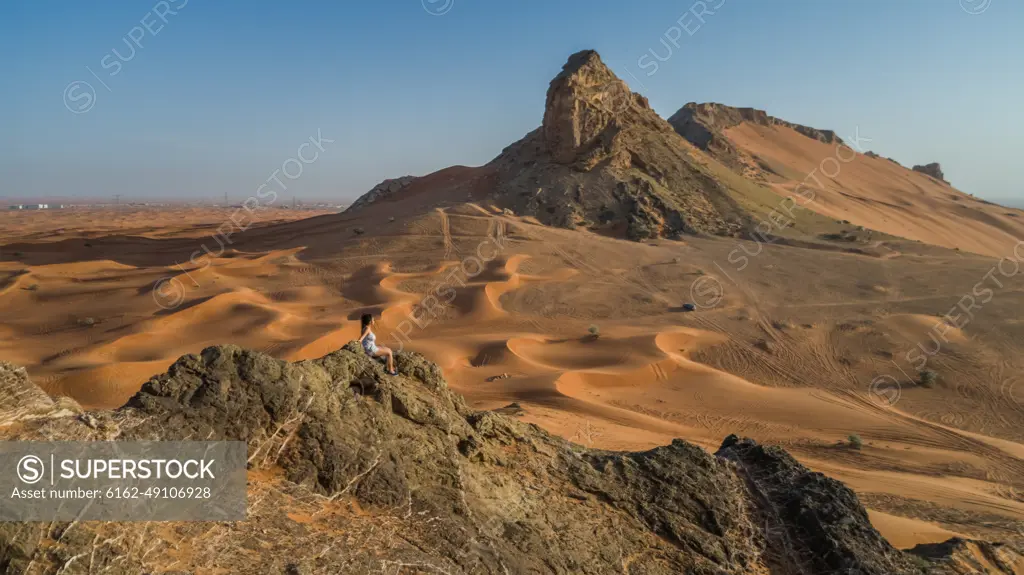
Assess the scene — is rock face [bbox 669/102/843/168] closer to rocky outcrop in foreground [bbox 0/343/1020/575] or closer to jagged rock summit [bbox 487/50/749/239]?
jagged rock summit [bbox 487/50/749/239]

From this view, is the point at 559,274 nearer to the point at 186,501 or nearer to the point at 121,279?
the point at 121,279

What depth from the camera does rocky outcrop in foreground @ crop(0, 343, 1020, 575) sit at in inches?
115

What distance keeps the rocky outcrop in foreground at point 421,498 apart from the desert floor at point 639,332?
86.0 inches

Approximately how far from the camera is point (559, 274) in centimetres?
2038

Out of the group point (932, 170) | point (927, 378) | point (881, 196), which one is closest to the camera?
point (927, 378)

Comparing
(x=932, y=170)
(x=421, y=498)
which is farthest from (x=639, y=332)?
(x=932, y=170)

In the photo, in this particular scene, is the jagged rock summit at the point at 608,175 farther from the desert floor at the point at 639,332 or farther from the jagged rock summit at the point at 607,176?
the desert floor at the point at 639,332

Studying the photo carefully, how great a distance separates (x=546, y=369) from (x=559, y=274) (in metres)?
7.86

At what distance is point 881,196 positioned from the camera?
44.2m

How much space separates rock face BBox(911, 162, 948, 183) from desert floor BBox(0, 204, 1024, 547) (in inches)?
1654

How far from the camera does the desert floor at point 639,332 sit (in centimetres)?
970

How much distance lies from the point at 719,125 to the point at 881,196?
1351cm

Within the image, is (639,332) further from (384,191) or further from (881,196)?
(881,196)

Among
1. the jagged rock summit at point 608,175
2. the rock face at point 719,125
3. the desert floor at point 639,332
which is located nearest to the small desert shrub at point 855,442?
the desert floor at point 639,332
